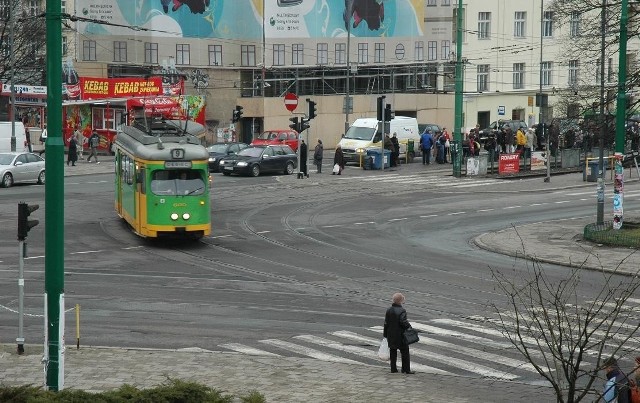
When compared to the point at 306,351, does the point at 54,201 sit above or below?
above

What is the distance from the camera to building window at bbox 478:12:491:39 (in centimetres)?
8638

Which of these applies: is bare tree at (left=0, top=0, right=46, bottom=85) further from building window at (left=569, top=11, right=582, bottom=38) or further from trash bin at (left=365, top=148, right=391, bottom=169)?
building window at (left=569, top=11, right=582, bottom=38)

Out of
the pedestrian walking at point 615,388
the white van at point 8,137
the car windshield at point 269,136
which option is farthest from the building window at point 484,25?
the pedestrian walking at point 615,388

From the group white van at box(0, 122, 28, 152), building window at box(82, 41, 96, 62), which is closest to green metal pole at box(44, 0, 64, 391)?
white van at box(0, 122, 28, 152)

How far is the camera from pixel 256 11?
257ft

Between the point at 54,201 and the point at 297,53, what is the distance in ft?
215

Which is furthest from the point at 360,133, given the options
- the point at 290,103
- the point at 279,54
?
the point at 279,54

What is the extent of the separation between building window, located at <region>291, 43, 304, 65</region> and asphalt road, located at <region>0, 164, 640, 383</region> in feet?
99.0

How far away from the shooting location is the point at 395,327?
19.0 m

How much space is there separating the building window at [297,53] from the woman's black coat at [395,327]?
6081 cm

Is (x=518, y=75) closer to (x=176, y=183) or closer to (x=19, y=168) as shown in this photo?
(x=19, y=168)

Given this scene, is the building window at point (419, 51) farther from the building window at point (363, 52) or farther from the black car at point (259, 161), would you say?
the black car at point (259, 161)

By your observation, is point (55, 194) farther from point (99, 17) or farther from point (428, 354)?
point (99, 17)

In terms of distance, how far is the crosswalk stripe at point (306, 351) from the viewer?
1991 cm
